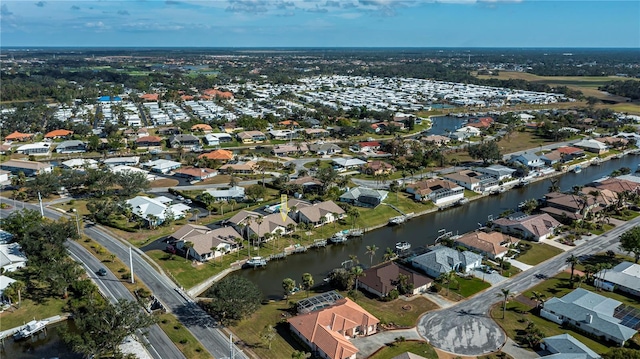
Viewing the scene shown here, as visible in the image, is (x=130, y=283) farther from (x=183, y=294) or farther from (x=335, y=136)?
(x=335, y=136)

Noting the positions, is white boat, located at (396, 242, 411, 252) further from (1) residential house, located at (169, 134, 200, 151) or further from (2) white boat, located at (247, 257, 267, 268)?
(1) residential house, located at (169, 134, 200, 151)

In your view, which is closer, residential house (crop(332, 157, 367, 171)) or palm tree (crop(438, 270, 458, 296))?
palm tree (crop(438, 270, 458, 296))

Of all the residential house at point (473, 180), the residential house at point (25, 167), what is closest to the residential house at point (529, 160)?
the residential house at point (473, 180)

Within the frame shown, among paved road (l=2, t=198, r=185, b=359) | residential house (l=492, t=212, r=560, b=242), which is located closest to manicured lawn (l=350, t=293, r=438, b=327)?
paved road (l=2, t=198, r=185, b=359)

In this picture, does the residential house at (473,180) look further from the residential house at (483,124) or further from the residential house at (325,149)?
the residential house at (483,124)

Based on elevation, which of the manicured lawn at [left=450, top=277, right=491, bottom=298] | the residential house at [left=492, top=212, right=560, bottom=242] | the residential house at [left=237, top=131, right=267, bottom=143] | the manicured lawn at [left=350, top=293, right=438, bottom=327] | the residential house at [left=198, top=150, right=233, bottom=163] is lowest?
the manicured lawn at [left=350, top=293, right=438, bottom=327]

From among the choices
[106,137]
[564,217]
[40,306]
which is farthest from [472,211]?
[106,137]
